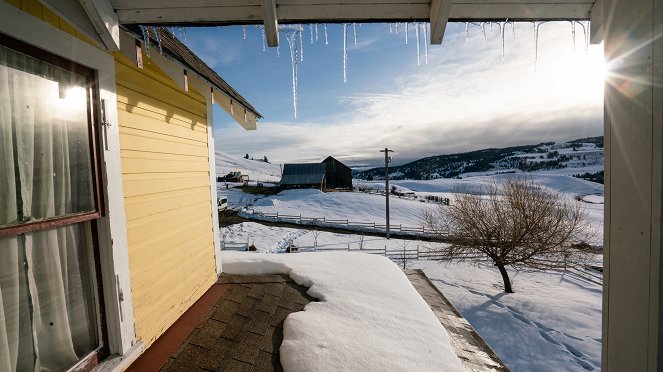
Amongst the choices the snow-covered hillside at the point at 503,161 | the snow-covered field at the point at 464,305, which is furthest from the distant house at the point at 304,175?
the snow-covered hillside at the point at 503,161

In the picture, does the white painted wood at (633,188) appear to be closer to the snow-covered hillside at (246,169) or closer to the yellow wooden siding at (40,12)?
→ the yellow wooden siding at (40,12)

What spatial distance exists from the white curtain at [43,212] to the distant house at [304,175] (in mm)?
38335

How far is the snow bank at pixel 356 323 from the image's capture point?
9.04ft

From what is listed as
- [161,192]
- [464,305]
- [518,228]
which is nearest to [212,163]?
[161,192]

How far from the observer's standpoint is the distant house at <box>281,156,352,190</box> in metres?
41.1

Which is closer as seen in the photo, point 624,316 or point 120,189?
point 624,316

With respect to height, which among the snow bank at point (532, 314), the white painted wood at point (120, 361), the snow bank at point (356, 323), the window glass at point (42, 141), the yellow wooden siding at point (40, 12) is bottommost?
the snow bank at point (532, 314)

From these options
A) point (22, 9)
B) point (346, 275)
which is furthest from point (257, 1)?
point (346, 275)

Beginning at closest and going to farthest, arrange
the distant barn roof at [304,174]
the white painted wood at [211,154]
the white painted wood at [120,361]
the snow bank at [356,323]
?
the white painted wood at [120,361] → the snow bank at [356,323] → the white painted wood at [211,154] → the distant barn roof at [304,174]

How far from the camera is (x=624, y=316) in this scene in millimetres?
1231

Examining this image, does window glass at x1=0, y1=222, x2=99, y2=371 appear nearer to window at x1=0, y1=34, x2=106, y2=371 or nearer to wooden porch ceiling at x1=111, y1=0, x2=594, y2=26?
window at x1=0, y1=34, x2=106, y2=371

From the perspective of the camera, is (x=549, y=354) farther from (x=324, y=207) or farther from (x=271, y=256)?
(x=324, y=207)

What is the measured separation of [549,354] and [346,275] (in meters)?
7.42

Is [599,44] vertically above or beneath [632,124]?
above
